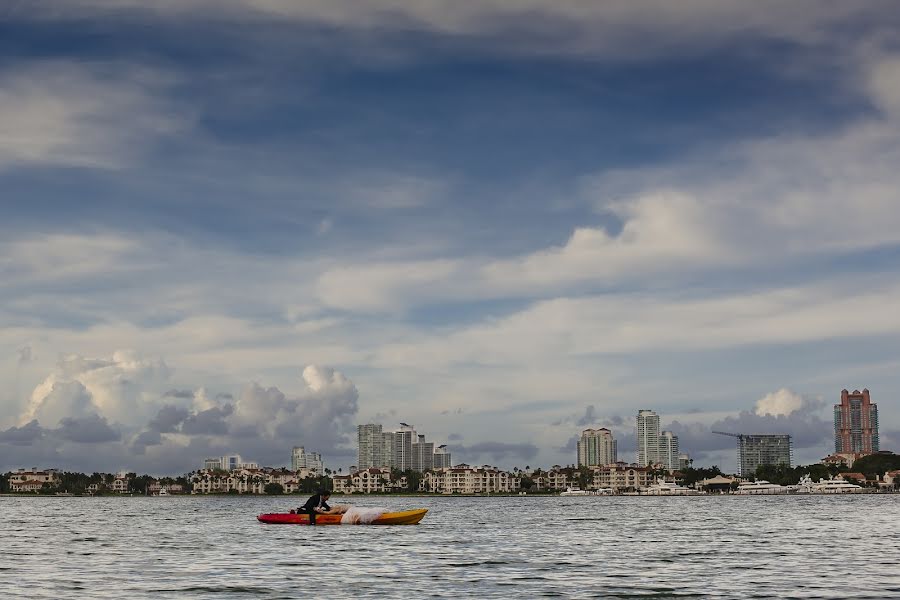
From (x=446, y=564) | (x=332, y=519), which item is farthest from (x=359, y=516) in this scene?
(x=446, y=564)

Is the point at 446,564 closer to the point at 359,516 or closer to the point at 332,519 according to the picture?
the point at 332,519

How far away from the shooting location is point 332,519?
8400 cm

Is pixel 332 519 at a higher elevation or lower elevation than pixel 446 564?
lower

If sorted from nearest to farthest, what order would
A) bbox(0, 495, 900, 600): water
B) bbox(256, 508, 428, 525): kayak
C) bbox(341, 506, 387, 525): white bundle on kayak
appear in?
bbox(0, 495, 900, 600): water < bbox(256, 508, 428, 525): kayak < bbox(341, 506, 387, 525): white bundle on kayak

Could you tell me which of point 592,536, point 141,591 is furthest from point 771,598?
point 592,536

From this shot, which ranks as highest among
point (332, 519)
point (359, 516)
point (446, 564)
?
point (446, 564)

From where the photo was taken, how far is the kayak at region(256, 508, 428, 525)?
83875 millimetres

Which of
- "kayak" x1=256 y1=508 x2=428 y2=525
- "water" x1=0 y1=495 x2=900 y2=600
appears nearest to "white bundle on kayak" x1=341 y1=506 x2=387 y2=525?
"kayak" x1=256 y1=508 x2=428 y2=525

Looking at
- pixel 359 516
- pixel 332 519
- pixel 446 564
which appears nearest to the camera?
pixel 446 564

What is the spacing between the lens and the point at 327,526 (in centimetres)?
8700

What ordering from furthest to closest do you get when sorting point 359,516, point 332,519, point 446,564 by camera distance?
point 359,516
point 332,519
point 446,564

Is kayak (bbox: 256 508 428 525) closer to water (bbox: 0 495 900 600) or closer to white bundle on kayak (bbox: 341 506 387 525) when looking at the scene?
white bundle on kayak (bbox: 341 506 387 525)

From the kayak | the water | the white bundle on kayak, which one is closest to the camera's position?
the water

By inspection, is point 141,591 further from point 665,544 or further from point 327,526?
point 327,526
